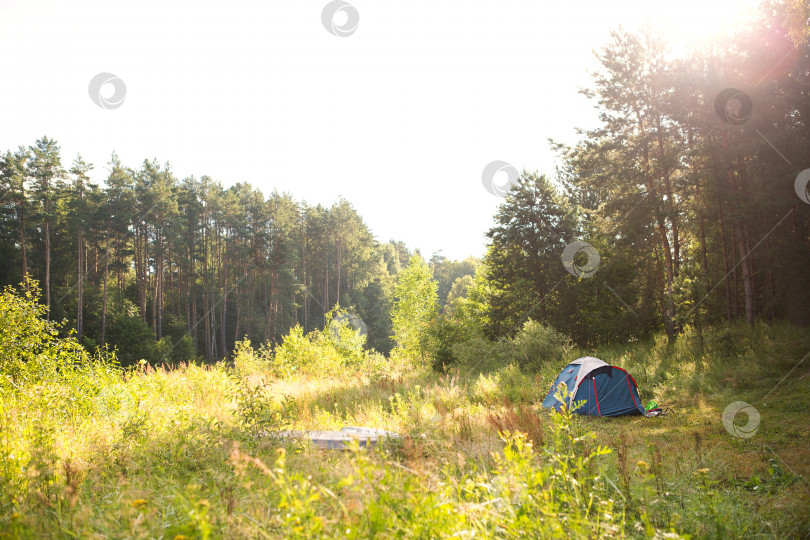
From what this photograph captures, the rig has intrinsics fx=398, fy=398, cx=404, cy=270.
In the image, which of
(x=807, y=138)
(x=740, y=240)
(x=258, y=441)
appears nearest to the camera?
(x=258, y=441)

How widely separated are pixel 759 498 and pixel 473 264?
65689 mm

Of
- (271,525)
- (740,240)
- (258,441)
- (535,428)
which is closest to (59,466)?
(258,441)

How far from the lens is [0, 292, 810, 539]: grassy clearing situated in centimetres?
217

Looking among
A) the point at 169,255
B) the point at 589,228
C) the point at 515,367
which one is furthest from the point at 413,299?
the point at 169,255

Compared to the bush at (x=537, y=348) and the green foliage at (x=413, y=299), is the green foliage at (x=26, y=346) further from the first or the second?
the green foliage at (x=413, y=299)

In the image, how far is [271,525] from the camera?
219 cm

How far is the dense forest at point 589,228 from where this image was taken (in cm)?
1253

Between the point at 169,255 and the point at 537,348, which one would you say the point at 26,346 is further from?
the point at 169,255

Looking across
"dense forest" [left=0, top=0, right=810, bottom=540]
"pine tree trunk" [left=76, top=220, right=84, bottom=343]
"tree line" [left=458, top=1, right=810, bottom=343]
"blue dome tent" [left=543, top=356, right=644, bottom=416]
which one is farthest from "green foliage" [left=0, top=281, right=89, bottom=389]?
"pine tree trunk" [left=76, top=220, right=84, bottom=343]

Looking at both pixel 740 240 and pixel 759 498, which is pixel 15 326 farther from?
pixel 740 240

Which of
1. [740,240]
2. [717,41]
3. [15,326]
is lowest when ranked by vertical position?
[15,326]

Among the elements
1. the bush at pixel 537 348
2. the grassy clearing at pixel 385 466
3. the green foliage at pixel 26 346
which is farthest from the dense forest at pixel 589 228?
the green foliage at pixel 26 346

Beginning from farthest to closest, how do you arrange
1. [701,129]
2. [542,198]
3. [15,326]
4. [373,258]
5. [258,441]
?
[373,258], [542,198], [701,129], [15,326], [258,441]

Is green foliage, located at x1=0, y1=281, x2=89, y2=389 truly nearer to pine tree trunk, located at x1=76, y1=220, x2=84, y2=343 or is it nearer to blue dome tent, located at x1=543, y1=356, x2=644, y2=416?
blue dome tent, located at x1=543, y1=356, x2=644, y2=416
